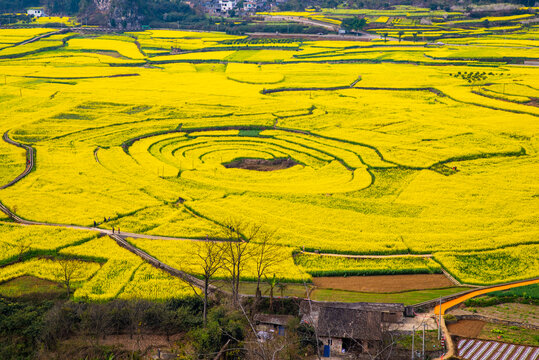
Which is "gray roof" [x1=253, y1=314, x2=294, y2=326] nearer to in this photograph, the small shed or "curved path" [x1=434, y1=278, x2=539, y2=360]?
the small shed

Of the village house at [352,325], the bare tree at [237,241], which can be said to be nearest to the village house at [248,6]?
the bare tree at [237,241]

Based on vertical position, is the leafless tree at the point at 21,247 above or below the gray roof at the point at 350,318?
above

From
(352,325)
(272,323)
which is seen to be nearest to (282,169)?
(272,323)

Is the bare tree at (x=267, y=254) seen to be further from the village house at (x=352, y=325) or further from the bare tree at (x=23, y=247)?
the bare tree at (x=23, y=247)

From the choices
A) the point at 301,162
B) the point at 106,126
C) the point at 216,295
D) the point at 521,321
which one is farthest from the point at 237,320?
the point at 106,126

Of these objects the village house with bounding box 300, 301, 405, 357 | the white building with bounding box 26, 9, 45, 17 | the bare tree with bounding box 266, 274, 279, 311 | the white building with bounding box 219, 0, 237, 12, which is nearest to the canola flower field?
the bare tree with bounding box 266, 274, 279, 311
